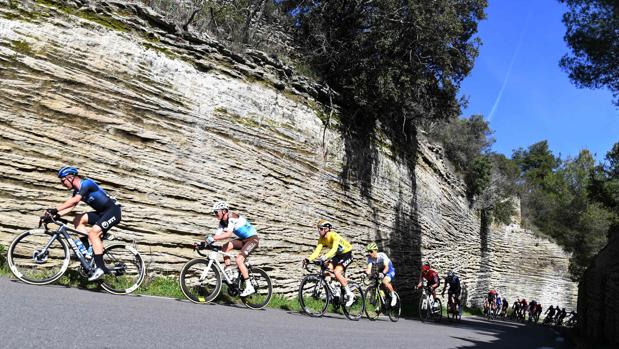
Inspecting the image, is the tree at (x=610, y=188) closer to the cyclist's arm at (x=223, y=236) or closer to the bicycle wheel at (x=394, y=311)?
the bicycle wheel at (x=394, y=311)

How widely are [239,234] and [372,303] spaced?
4229mm

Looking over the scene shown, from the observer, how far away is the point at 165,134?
991 cm

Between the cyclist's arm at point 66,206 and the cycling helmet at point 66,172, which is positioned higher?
the cycling helmet at point 66,172

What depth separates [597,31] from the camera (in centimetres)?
1455

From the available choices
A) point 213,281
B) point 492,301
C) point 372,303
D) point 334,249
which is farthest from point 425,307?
point 492,301

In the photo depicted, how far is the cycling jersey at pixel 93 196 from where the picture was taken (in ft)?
22.4

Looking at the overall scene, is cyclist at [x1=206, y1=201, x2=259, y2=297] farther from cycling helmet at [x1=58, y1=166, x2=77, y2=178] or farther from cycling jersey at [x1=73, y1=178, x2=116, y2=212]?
cycling helmet at [x1=58, y1=166, x2=77, y2=178]

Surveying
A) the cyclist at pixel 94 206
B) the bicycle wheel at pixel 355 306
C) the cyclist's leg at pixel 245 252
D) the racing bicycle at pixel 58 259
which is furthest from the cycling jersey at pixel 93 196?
the bicycle wheel at pixel 355 306

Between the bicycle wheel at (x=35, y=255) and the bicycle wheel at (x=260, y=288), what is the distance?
3.26 m

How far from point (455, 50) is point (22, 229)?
15707 mm

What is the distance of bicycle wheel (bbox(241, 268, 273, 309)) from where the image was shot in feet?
28.5

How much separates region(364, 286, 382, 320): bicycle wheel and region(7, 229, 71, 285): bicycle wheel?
6.74m

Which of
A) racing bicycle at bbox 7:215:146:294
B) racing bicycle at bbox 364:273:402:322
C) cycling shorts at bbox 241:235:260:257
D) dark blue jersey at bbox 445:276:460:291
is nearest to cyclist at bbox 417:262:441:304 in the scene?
dark blue jersey at bbox 445:276:460:291

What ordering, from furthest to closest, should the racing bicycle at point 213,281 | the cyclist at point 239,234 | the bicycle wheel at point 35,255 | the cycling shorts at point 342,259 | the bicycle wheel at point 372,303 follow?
1. the bicycle wheel at point 372,303
2. the cycling shorts at point 342,259
3. the cyclist at point 239,234
4. the racing bicycle at point 213,281
5. the bicycle wheel at point 35,255
